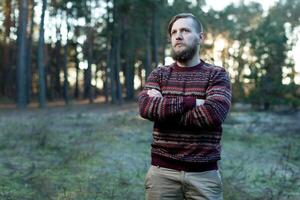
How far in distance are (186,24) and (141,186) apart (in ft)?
15.9

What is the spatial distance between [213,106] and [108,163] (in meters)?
6.59

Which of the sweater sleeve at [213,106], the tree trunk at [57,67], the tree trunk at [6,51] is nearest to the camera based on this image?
the sweater sleeve at [213,106]

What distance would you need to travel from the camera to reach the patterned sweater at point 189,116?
3125mm

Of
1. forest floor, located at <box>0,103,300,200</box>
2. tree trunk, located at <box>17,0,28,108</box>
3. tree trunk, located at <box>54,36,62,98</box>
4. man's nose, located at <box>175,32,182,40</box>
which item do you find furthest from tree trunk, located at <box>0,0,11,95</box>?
man's nose, located at <box>175,32,182,40</box>

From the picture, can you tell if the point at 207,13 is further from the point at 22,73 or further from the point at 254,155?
the point at 254,155

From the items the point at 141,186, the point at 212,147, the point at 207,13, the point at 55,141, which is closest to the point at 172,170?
the point at 212,147

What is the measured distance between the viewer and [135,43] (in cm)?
3766

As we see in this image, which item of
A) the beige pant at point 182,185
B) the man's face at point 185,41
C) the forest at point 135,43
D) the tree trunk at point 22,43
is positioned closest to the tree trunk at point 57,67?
the forest at point 135,43

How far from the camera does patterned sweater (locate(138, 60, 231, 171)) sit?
10.3ft

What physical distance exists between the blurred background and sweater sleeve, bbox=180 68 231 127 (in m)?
3.64

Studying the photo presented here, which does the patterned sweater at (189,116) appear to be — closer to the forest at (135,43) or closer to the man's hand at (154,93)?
the man's hand at (154,93)

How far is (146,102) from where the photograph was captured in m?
3.30

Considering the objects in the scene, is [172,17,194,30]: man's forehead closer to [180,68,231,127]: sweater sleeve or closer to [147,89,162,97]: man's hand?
[180,68,231,127]: sweater sleeve

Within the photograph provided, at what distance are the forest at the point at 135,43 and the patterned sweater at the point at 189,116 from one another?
1581 centimetres
